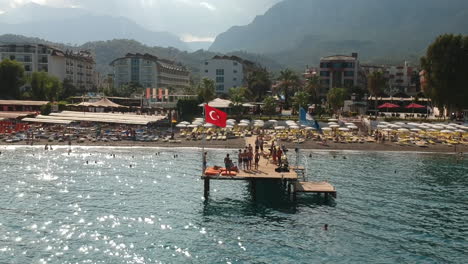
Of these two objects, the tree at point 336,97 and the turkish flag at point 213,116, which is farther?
the tree at point 336,97

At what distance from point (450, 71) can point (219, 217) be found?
68.4 meters

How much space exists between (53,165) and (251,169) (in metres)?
27.0

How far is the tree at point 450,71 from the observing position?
277 feet

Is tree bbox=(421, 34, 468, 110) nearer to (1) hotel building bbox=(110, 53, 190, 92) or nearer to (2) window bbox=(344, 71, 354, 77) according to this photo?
(2) window bbox=(344, 71, 354, 77)

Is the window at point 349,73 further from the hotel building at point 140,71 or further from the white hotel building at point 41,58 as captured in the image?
the white hotel building at point 41,58

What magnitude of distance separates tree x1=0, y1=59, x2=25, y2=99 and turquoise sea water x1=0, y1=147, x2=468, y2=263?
72.0 meters

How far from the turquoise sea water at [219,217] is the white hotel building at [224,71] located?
102343mm

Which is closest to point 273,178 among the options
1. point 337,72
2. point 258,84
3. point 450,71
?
point 450,71

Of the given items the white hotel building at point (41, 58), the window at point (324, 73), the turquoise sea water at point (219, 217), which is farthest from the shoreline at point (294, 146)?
the white hotel building at point (41, 58)

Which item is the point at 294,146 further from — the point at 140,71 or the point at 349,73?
the point at 140,71

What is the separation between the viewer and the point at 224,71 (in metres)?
153

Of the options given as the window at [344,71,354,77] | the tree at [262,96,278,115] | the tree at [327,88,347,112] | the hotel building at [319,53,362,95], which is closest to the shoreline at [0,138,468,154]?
the tree at [262,96,278,115]

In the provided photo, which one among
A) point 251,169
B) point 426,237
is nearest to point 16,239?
point 251,169

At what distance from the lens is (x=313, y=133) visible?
253ft
